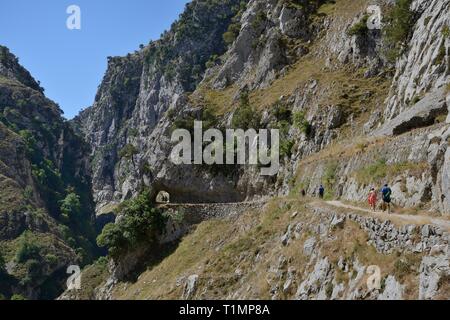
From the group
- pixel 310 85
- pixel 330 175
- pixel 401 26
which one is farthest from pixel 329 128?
pixel 330 175

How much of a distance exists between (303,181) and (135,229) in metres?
26.9

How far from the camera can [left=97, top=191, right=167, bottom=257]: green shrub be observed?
65.4 m

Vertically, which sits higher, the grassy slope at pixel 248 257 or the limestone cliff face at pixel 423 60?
the limestone cliff face at pixel 423 60

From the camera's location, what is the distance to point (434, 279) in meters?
16.4

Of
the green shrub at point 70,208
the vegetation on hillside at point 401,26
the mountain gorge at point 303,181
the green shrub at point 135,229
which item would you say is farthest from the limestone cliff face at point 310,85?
the green shrub at point 70,208

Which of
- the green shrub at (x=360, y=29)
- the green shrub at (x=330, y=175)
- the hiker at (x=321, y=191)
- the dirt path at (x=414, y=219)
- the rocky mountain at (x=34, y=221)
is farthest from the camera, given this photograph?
the rocky mountain at (x=34, y=221)

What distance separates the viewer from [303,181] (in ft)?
170

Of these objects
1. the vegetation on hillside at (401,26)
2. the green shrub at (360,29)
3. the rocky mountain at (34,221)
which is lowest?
the rocky mountain at (34,221)

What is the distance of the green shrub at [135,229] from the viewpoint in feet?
215

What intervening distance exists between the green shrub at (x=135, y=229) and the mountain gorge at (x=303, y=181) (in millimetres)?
197

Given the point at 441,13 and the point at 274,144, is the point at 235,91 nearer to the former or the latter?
the point at 274,144

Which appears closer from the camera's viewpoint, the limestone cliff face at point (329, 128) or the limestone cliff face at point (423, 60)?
the limestone cliff face at point (329, 128)

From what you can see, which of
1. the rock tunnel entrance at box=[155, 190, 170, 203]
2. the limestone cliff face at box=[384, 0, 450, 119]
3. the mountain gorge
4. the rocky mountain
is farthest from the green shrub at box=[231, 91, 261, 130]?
the rocky mountain

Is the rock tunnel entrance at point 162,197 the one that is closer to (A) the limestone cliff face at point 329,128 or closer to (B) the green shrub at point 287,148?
(A) the limestone cliff face at point 329,128
